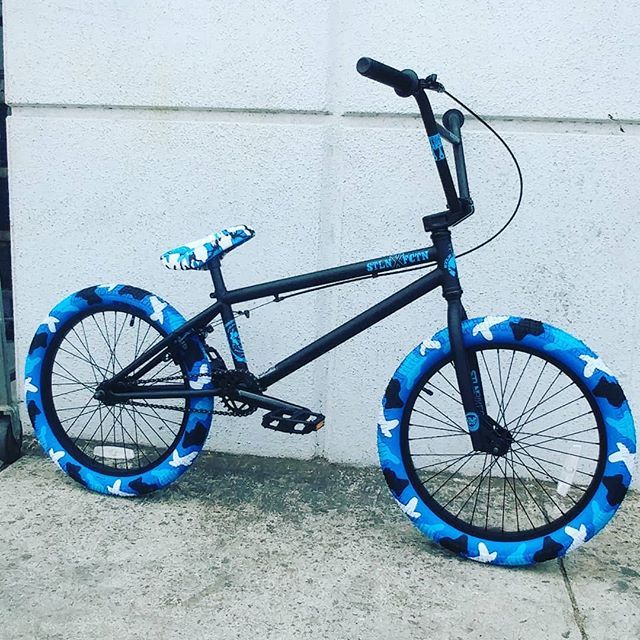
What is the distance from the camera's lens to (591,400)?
8.04 feet

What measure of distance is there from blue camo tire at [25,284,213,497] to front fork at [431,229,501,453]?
3.37 ft

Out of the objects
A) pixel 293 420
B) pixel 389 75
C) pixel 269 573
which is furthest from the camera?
pixel 293 420

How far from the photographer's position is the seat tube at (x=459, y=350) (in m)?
2.50

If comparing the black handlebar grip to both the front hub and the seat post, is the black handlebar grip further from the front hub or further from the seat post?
the front hub

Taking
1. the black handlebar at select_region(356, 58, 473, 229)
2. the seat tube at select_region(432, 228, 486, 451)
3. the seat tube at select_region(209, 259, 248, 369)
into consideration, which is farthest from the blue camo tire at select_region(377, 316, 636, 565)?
the seat tube at select_region(209, 259, 248, 369)

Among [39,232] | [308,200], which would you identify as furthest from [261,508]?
[39,232]

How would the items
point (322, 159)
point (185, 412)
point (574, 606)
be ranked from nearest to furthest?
point (574, 606) → point (185, 412) → point (322, 159)

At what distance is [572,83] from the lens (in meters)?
2.95

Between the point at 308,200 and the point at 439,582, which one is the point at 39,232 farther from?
the point at 439,582

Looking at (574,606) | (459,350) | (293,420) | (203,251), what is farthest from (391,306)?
(574,606)

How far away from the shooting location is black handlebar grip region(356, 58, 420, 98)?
205 centimetres

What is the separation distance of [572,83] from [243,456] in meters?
2.26

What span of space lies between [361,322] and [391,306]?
13cm

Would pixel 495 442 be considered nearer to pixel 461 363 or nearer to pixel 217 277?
pixel 461 363
